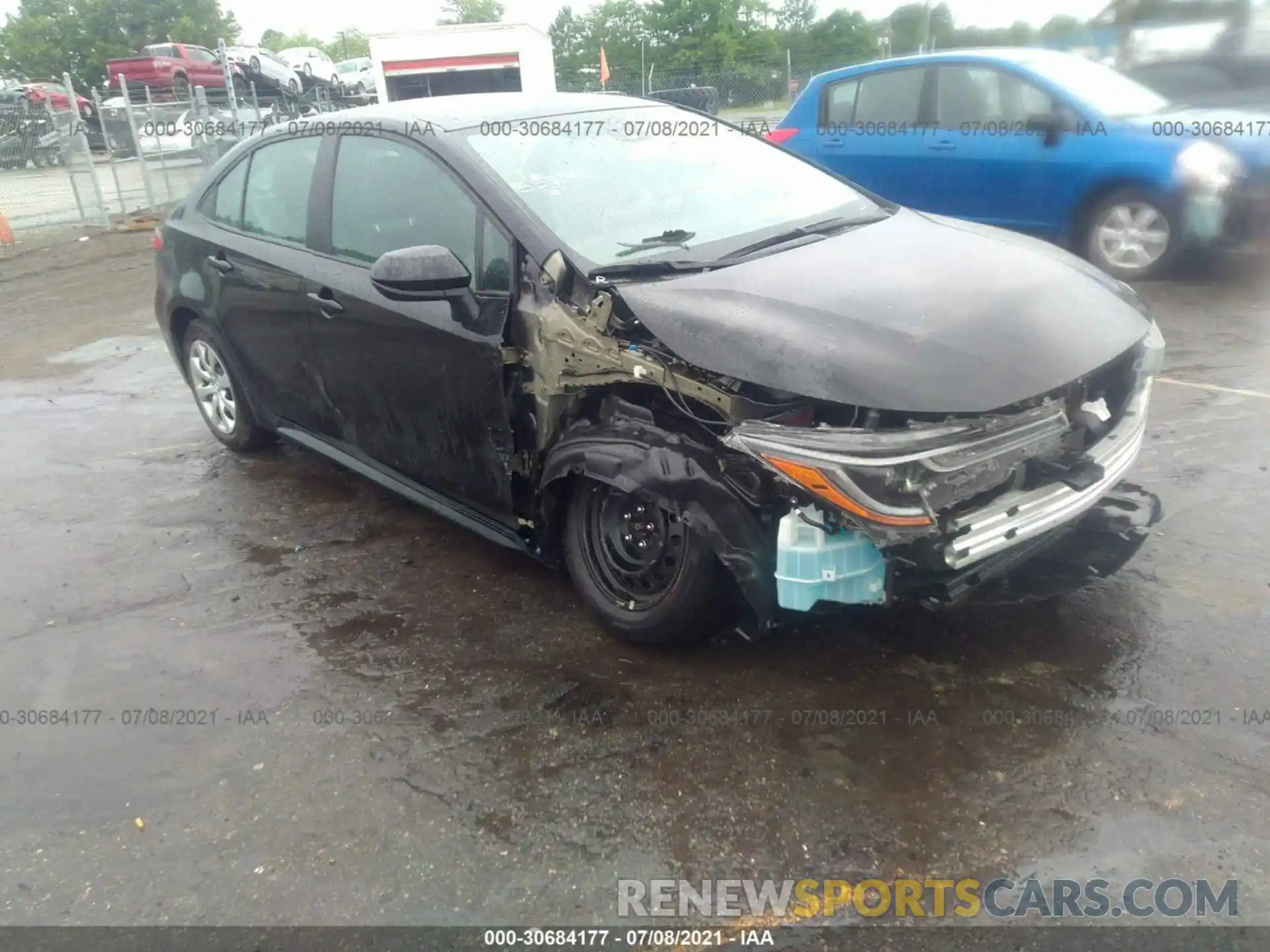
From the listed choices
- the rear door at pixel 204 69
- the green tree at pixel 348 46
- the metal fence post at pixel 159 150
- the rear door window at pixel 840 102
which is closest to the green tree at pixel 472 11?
the green tree at pixel 348 46

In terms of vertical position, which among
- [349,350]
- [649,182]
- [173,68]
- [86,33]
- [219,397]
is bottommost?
[219,397]

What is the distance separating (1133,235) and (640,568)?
5523mm

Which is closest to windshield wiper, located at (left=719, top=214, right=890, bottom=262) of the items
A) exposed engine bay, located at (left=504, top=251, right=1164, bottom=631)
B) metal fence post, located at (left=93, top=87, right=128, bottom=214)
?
exposed engine bay, located at (left=504, top=251, right=1164, bottom=631)

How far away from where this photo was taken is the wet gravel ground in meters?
2.44

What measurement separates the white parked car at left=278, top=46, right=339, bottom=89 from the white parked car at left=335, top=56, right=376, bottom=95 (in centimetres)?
33

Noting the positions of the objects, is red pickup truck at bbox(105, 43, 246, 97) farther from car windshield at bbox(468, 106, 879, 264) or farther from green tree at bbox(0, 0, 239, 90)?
car windshield at bbox(468, 106, 879, 264)

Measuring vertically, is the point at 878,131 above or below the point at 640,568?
above

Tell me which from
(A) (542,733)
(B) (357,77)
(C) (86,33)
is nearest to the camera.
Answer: (A) (542,733)

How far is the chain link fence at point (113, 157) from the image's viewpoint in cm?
1417

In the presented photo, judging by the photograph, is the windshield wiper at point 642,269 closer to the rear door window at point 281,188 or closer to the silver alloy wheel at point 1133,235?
the rear door window at point 281,188

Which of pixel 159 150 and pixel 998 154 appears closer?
pixel 998 154

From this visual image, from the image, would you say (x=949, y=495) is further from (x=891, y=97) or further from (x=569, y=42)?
(x=569, y=42)

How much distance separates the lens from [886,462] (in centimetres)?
251

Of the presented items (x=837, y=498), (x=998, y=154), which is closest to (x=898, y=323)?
(x=837, y=498)
